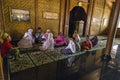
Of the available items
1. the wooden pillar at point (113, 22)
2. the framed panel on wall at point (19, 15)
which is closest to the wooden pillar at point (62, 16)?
the framed panel on wall at point (19, 15)

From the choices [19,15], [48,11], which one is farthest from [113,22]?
[19,15]

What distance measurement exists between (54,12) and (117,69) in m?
5.38

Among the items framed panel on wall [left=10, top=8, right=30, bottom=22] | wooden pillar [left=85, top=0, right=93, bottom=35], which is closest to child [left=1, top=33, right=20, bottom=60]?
framed panel on wall [left=10, top=8, right=30, bottom=22]

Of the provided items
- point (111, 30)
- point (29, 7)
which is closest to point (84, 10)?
point (29, 7)

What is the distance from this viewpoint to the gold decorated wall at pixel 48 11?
256 inches

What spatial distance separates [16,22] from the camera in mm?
5797

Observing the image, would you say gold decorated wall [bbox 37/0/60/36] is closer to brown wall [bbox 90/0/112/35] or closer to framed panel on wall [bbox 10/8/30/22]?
framed panel on wall [bbox 10/8/30/22]

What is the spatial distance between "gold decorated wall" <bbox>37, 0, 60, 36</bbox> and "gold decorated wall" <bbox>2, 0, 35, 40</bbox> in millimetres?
486

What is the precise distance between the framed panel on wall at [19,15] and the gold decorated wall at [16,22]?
0.17m

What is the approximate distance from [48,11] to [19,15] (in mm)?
1972

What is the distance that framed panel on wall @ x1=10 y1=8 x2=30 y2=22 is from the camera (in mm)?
5564

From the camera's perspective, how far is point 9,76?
99.4 inches

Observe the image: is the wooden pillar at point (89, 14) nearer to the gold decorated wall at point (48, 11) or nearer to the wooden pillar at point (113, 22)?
the gold decorated wall at point (48, 11)

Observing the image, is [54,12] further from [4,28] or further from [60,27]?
[4,28]
